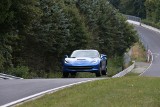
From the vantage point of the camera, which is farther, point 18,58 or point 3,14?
point 18,58

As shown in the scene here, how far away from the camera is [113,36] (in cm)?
5584

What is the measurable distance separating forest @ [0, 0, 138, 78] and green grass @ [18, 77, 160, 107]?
428 inches

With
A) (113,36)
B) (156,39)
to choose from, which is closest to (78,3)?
(113,36)

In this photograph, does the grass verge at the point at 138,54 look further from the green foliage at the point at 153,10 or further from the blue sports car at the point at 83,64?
the blue sports car at the point at 83,64

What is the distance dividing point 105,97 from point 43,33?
20114mm

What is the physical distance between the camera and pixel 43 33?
30.7 m

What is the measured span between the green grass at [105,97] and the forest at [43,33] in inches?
428

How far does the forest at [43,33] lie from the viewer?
24.9m

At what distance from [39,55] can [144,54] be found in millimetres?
48866

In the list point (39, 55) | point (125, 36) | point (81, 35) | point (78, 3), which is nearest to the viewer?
point (39, 55)

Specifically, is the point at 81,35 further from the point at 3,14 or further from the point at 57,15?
the point at 3,14

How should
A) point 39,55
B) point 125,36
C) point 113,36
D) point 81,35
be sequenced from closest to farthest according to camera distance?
point 39,55, point 81,35, point 113,36, point 125,36

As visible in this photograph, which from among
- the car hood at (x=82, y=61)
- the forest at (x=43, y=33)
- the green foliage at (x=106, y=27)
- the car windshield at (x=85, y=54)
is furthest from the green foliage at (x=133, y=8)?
the car hood at (x=82, y=61)

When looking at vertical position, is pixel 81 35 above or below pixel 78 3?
below
